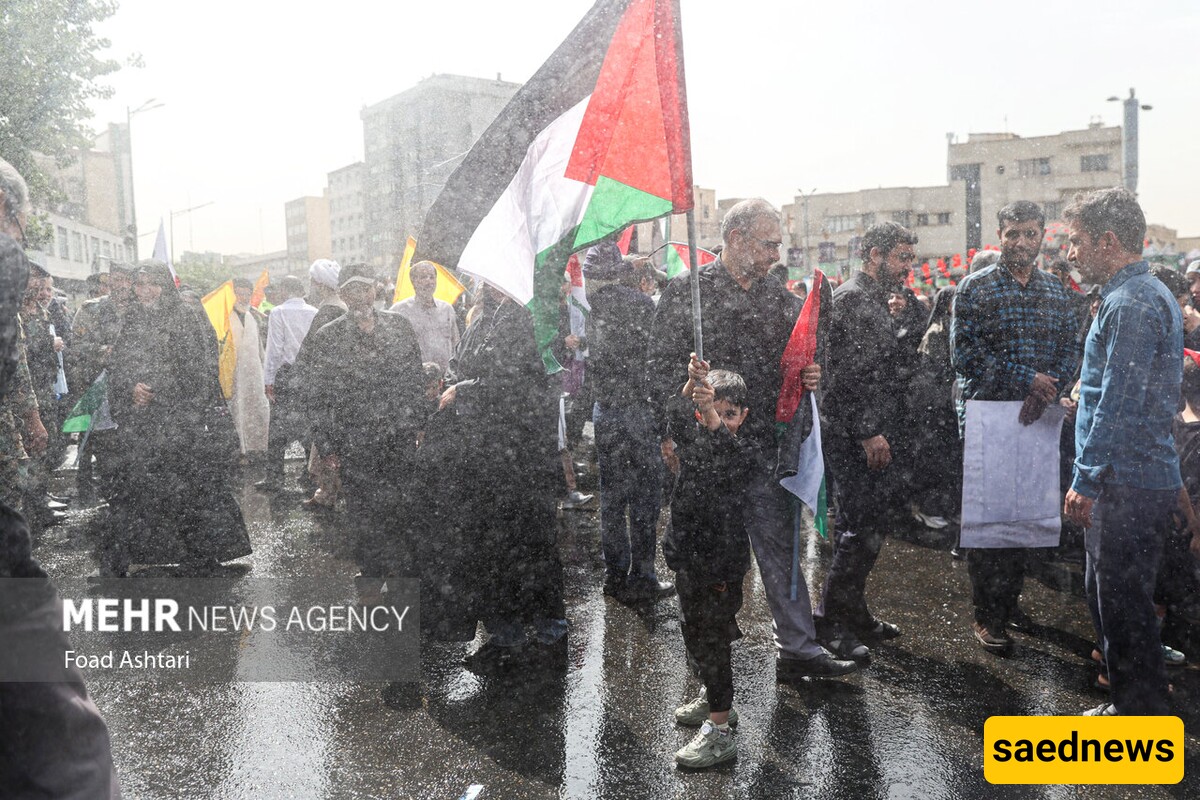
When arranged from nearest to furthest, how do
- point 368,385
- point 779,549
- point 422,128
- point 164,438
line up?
1. point 779,549
2. point 368,385
3. point 164,438
4. point 422,128

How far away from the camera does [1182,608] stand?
14.8 ft

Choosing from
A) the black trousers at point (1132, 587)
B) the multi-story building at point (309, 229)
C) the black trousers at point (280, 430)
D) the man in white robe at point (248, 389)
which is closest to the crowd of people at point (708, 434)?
the black trousers at point (1132, 587)

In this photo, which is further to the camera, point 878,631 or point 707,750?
point 878,631

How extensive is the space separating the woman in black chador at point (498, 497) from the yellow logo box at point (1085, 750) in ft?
7.01

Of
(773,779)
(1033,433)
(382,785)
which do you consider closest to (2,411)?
(382,785)

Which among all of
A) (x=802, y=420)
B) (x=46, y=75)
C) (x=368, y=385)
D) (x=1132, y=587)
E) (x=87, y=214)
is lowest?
(x=1132, y=587)

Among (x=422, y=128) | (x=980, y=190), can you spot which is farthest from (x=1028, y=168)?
(x=422, y=128)

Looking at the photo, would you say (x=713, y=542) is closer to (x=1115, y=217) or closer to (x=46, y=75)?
(x=1115, y=217)

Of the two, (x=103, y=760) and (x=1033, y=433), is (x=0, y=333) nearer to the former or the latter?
(x=103, y=760)

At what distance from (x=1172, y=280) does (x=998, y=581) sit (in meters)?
2.51

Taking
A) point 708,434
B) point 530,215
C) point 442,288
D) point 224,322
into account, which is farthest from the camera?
point 224,322

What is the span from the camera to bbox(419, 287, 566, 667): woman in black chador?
4781 millimetres

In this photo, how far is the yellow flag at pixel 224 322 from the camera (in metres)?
9.69

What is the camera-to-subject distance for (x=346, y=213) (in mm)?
131875
